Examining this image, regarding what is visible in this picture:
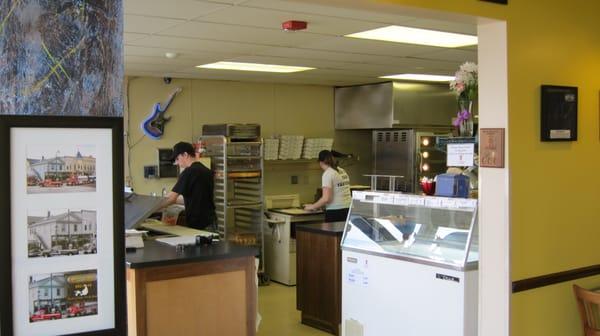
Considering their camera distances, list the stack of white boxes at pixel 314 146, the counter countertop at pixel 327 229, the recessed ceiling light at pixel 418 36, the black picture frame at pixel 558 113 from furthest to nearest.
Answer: the stack of white boxes at pixel 314 146, the counter countertop at pixel 327 229, the recessed ceiling light at pixel 418 36, the black picture frame at pixel 558 113

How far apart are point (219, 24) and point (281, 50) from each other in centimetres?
115

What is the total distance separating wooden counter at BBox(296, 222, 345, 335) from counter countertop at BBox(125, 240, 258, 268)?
3.80 ft

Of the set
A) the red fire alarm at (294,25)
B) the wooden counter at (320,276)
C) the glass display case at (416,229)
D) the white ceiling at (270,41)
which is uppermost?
the white ceiling at (270,41)

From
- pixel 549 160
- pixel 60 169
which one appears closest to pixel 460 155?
pixel 549 160

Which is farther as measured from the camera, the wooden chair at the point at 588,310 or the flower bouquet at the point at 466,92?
the flower bouquet at the point at 466,92

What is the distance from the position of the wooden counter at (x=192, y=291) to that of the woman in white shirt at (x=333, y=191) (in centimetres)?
235

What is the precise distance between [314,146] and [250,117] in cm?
91

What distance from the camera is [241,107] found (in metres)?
7.88

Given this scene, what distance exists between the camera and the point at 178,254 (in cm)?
402

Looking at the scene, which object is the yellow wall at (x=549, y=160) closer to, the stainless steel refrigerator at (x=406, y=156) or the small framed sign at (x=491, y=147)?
the small framed sign at (x=491, y=147)

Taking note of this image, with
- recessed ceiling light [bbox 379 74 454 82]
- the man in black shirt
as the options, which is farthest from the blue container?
recessed ceiling light [bbox 379 74 454 82]

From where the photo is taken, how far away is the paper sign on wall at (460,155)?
3.74m

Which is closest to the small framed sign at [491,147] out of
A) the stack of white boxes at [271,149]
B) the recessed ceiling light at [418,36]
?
the recessed ceiling light at [418,36]

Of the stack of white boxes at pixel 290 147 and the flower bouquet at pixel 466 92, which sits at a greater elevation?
the flower bouquet at pixel 466 92
